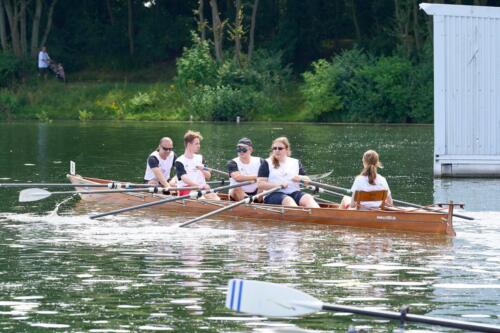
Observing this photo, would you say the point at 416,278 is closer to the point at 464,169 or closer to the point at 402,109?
the point at 464,169

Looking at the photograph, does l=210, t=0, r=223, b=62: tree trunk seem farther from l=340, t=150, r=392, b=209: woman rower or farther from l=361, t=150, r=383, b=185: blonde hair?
l=361, t=150, r=383, b=185: blonde hair

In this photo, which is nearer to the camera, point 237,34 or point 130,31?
point 237,34

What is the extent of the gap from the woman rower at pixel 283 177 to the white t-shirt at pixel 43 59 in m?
41.3

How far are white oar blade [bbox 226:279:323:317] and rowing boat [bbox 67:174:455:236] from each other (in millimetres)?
8192

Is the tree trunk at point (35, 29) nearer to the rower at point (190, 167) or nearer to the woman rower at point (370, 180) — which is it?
the rower at point (190, 167)

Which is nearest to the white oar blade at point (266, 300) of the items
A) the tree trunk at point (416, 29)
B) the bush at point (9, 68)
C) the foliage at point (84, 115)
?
the tree trunk at point (416, 29)

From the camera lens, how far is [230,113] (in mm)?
55875

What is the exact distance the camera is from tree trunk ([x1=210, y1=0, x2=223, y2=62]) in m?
57.7

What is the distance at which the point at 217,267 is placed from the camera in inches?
657

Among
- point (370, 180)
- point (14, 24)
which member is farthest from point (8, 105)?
point (370, 180)

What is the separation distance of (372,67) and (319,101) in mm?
2739

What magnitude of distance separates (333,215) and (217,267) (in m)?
4.22

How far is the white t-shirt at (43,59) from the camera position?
61.3 meters

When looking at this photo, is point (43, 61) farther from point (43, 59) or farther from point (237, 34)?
point (237, 34)
